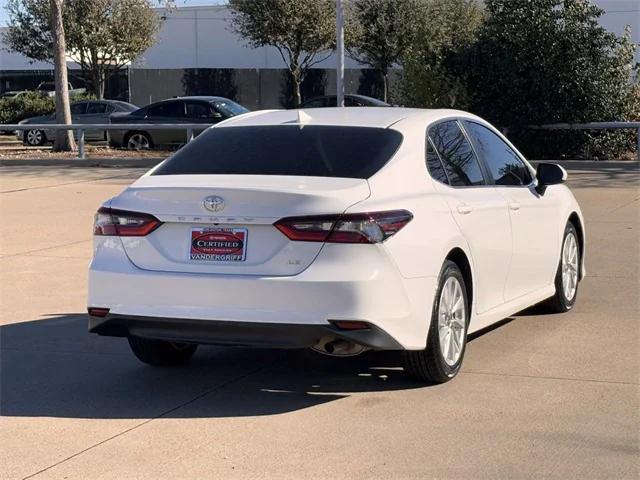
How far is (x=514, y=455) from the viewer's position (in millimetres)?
5363

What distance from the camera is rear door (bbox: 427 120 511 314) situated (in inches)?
274

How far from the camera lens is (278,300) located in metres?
5.95

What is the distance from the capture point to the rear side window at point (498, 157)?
7.76 meters

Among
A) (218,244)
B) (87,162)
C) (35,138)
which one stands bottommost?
(35,138)

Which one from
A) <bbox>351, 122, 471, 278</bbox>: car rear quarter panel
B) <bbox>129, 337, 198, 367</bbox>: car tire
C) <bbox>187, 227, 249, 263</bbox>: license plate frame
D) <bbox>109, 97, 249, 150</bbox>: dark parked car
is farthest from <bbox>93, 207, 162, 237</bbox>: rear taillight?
<bbox>109, 97, 249, 150</bbox>: dark parked car

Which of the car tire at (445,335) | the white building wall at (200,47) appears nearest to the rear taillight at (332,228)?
the car tire at (445,335)

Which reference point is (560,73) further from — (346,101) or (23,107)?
(23,107)

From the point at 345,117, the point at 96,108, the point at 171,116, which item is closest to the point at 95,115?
the point at 96,108

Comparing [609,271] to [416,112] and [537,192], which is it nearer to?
[537,192]

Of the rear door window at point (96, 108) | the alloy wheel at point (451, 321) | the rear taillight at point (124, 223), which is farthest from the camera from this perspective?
the rear door window at point (96, 108)

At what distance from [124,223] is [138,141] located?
21988mm

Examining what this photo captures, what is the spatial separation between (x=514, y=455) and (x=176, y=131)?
2241cm

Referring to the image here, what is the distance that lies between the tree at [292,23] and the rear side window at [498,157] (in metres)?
31.8

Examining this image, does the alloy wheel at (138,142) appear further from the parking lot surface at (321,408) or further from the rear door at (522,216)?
the rear door at (522,216)
